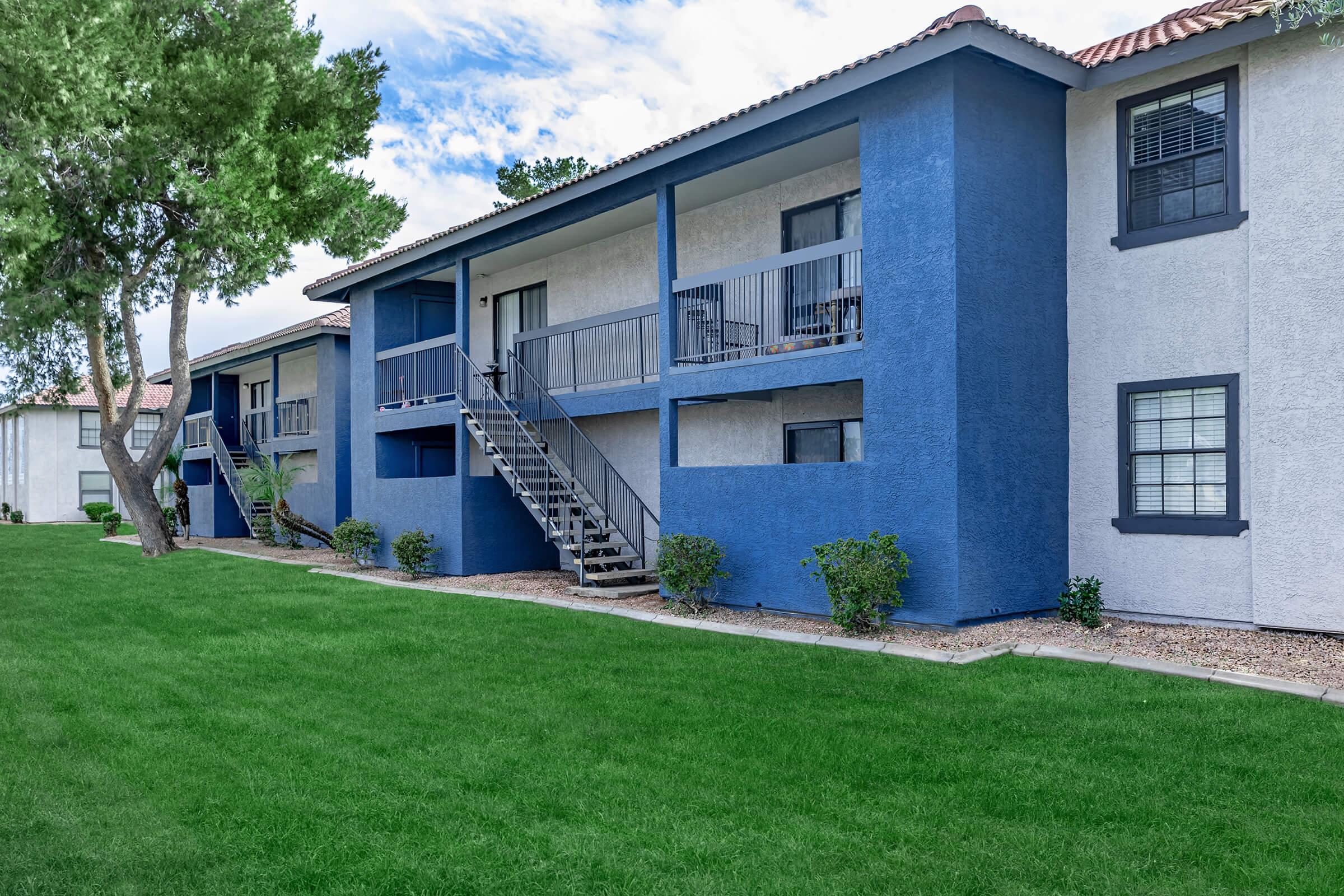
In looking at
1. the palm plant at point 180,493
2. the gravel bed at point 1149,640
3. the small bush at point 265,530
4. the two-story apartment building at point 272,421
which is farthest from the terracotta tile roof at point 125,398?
the gravel bed at point 1149,640

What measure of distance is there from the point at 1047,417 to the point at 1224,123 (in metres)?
3.37

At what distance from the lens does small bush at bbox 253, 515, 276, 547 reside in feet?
83.7

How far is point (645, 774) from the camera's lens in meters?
5.73

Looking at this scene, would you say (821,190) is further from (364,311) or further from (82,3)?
(82,3)

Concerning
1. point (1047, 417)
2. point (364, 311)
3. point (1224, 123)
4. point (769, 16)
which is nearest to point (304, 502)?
point (364, 311)

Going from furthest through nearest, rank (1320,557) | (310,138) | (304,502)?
1. (304,502)
2. (310,138)
3. (1320,557)

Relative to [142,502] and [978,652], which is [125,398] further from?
[978,652]

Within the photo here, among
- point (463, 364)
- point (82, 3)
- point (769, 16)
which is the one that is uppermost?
point (769, 16)

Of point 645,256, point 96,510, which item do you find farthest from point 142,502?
point 96,510

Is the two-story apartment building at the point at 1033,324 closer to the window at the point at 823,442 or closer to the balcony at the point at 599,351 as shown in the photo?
the window at the point at 823,442

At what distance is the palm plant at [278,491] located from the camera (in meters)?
23.3

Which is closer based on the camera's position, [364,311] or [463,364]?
[463,364]

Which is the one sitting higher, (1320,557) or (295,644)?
(1320,557)

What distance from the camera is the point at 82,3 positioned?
16.9m
